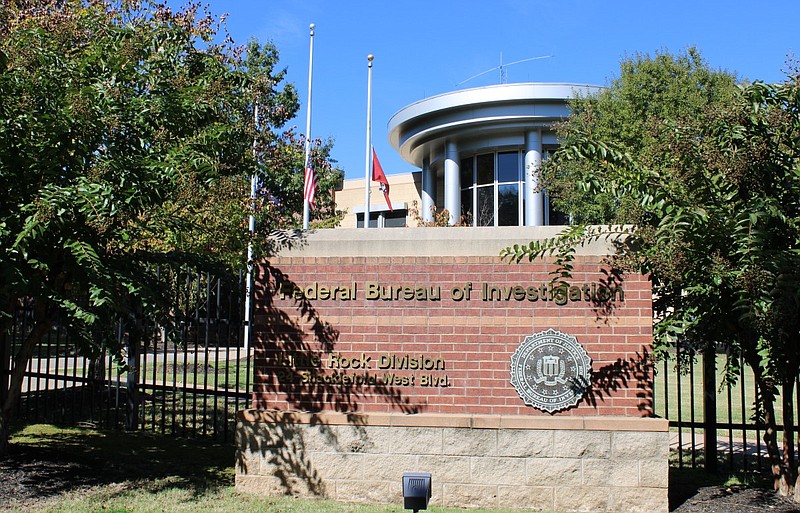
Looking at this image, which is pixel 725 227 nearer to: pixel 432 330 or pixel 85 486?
pixel 432 330

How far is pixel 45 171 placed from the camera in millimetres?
6797

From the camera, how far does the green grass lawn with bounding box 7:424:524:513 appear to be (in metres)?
6.58

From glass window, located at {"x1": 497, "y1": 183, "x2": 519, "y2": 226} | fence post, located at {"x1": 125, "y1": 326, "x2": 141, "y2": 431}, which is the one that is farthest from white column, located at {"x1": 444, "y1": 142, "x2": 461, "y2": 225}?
fence post, located at {"x1": 125, "y1": 326, "x2": 141, "y2": 431}

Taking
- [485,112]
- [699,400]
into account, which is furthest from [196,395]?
[485,112]

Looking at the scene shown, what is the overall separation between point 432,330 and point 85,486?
11.6 ft

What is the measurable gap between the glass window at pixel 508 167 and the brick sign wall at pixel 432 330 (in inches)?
923

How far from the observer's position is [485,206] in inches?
1188

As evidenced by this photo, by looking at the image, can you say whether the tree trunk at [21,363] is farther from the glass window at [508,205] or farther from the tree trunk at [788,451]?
the glass window at [508,205]

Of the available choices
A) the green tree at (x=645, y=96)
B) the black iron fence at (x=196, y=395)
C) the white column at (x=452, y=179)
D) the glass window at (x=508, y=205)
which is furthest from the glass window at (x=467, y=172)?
the black iron fence at (x=196, y=395)

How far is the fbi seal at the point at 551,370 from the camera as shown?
691 cm

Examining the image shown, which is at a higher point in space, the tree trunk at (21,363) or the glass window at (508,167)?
the glass window at (508,167)

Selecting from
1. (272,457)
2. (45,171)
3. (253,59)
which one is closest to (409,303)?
(272,457)

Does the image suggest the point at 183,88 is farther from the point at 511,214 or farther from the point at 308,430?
the point at 511,214

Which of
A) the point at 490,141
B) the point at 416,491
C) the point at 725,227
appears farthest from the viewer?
the point at 490,141
